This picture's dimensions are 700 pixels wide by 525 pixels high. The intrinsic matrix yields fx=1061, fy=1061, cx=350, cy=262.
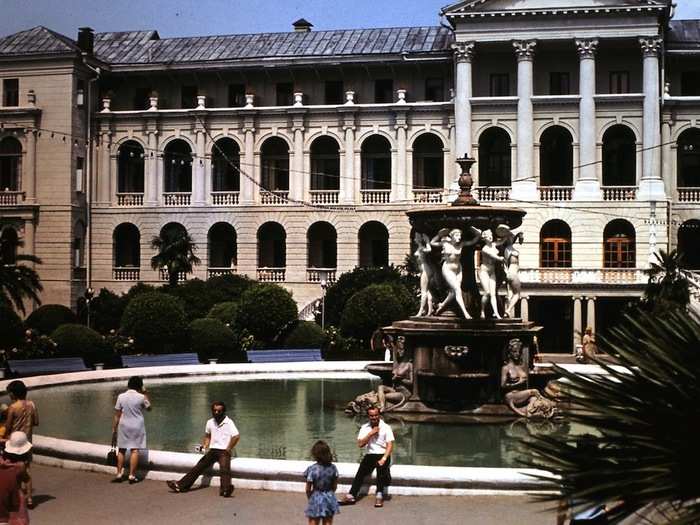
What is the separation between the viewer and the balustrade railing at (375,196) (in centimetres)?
5866

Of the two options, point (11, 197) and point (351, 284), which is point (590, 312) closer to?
point (351, 284)

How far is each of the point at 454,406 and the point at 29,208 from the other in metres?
43.5

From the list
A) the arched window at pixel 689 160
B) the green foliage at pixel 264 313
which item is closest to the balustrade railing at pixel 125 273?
the green foliage at pixel 264 313

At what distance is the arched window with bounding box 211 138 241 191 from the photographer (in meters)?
61.6

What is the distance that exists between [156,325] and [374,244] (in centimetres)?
2248

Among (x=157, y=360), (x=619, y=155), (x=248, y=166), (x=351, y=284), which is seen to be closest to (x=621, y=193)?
(x=619, y=155)

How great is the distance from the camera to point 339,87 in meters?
61.0

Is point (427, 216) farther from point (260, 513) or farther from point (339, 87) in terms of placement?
point (339, 87)

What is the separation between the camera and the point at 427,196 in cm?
5825

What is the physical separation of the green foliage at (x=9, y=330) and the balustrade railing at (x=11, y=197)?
2202cm

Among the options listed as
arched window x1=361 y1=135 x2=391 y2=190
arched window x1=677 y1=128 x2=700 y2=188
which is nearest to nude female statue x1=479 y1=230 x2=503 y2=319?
arched window x1=677 y1=128 x2=700 y2=188

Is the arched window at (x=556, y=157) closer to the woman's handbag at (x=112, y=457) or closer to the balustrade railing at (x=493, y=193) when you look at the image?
the balustrade railing at (x=493, y=193)

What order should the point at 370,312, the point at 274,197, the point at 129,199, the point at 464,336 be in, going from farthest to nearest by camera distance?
the point at 129,199
the point at 274,197
the point at 370,312
the point at 464,336

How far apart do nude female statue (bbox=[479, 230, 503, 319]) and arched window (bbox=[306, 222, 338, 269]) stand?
3978cm
